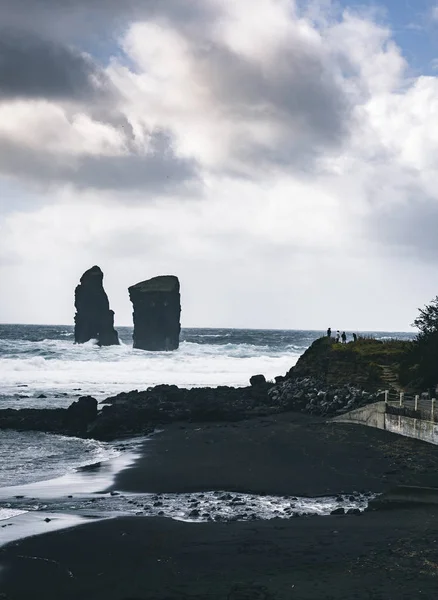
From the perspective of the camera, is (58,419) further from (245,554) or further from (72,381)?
(72,381)

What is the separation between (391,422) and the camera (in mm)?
30766

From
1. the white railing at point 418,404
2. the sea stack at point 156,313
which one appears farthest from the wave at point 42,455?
the sea stack at point 156,313

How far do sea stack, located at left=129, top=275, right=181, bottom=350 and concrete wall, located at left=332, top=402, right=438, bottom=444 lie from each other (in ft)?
331

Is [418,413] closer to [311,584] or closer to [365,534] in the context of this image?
[365,534]

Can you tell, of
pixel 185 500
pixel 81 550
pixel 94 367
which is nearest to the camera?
pixel 81 550

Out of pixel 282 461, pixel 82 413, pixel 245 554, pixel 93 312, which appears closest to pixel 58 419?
pixel 82 413

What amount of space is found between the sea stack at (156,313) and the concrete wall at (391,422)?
101m

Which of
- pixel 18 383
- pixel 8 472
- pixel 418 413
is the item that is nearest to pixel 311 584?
pixel 8 472

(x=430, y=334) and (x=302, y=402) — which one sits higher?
(x=430, y=334)

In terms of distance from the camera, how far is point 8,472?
81.1ft

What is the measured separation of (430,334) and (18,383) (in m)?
41.8

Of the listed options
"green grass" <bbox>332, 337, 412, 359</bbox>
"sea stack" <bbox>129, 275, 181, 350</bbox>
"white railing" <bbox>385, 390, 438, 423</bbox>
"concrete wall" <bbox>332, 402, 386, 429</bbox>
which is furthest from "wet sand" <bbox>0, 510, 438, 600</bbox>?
"sea stack" <bbox>129, 275, 181, 350</bbox>

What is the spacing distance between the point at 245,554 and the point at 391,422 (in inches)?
710

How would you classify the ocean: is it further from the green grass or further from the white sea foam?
the green grass
